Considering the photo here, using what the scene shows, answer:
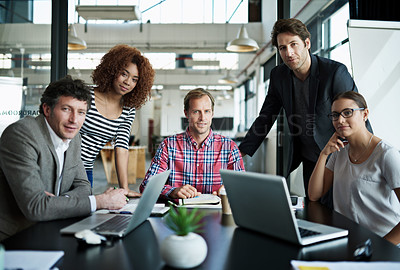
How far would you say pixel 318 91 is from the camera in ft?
7.62

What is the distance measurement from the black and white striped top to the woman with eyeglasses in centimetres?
138

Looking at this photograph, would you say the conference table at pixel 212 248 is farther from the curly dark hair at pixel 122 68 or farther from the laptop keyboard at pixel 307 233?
the curly dark hair at pixel 122 68

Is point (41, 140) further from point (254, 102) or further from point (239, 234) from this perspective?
point (254, 102)

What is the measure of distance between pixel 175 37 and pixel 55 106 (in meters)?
6.32

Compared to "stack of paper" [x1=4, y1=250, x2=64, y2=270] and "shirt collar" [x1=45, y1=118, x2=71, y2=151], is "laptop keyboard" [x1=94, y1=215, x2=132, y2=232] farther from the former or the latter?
"shirt collar" [x1=45, y1=118, x2=71, y2=151]

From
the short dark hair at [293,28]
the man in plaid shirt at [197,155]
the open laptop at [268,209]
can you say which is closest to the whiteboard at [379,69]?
the short dark hair at [293,28]

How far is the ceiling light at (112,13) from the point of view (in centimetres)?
464

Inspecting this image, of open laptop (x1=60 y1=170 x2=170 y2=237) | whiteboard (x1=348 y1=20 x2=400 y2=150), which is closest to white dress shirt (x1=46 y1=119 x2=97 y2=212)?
open laptop (x1=60 y1=170 x2=170 y2=237)

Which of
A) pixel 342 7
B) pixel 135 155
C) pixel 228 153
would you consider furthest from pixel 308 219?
pixel 135 155

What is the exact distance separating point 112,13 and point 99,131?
335 centimetres

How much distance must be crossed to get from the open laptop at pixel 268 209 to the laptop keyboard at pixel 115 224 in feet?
1.28

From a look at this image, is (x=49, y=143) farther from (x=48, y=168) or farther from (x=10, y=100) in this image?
(x=10, y=100)

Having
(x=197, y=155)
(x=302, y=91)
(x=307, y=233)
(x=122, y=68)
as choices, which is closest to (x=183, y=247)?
(x=307, y=233)

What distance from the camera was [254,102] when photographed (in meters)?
9.36
